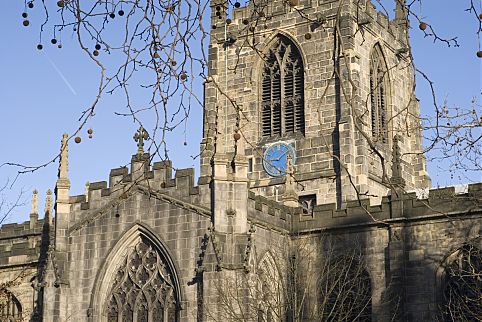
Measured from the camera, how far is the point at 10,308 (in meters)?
34.3

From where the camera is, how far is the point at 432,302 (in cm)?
2811

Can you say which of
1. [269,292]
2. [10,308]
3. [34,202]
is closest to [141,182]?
[269,292]

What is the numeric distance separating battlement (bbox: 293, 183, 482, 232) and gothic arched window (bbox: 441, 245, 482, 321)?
1.20 m

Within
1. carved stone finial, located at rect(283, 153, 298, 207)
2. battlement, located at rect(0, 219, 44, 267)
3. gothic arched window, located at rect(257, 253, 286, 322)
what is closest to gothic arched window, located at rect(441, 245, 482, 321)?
gothic arched window, located at rect(257, 253, 286, 322)

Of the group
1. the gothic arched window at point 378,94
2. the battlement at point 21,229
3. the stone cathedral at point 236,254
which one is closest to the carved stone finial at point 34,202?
the battlement at point 21,229

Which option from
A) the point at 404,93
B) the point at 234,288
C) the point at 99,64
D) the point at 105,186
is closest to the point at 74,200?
the point at 105,186

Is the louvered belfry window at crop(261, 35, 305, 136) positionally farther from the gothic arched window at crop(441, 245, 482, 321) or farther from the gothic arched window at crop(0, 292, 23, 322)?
the gothic arched window at crop(0, 292, 23, 322)

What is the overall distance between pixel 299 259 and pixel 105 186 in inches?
255

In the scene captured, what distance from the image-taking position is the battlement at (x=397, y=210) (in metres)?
27.6

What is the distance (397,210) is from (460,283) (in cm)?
288

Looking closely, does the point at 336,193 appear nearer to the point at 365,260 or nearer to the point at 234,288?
the point at 365,260

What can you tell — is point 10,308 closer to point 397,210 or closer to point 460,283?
point 397,210

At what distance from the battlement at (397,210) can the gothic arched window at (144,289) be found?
479 centimetres

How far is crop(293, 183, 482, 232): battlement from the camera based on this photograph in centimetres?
2764
